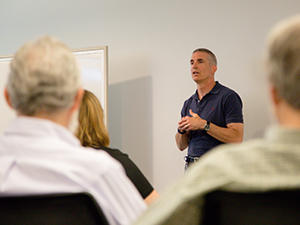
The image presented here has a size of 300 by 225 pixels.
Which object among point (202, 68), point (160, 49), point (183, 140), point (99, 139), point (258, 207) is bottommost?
point (183, 140)

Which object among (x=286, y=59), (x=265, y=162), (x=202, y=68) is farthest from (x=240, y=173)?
(x=202, y=68)

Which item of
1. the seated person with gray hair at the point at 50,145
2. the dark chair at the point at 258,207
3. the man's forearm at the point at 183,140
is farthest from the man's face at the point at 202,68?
the dark chair at the point at 258,207

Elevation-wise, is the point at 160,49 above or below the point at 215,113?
above

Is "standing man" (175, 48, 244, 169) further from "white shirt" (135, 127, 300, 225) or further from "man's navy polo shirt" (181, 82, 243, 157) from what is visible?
"white shirt" (135, 127, 300, 225)

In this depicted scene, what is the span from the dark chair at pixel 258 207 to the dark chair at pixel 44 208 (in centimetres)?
32

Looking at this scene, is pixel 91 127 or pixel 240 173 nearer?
pixel 240 173

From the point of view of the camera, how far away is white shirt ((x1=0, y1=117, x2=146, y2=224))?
2.61 ft

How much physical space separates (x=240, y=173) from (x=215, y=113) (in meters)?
2.21

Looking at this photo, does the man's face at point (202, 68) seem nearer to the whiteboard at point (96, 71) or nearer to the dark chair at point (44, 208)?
the whiteboard at point (96, 71)

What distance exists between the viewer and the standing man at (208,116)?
105 inches

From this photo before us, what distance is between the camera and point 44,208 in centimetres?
77

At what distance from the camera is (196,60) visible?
10.1 ft

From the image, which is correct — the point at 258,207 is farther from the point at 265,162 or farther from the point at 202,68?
the point at 202,68

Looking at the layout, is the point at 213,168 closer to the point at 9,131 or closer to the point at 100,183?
the point at 100,183
